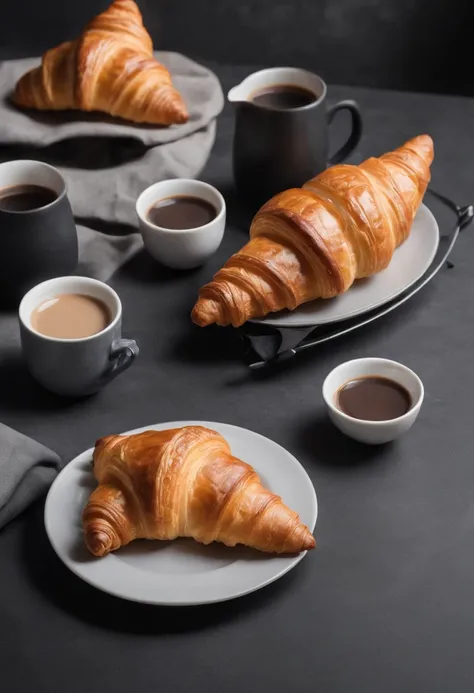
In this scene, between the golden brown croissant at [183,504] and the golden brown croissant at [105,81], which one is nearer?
the golden brown croissant at [183,504]

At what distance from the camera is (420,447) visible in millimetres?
1370

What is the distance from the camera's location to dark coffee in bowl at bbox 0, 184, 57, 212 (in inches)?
61.1

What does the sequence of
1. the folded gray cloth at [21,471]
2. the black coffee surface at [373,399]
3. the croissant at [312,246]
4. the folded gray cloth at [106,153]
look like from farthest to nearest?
the folded gray cloth at [106,153]
the croissant at [312,246]
the black coffee surface at [373,399]
the folded gray cloth at [21,471]

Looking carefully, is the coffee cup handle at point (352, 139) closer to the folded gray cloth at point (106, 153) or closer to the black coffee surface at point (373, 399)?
the folded gray cloth at point (106, 153)

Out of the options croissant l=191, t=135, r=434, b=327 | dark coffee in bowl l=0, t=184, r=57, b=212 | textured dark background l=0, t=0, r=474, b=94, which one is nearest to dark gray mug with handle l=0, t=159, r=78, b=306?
dark coffee in bowl l=0, t=184, r=57, b=212

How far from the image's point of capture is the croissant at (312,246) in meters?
1.46

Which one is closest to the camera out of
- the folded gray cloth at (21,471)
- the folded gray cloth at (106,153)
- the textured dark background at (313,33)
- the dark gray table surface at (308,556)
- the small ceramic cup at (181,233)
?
the dark gray table surface at (308,556)

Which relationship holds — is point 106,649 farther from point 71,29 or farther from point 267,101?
point 71,29

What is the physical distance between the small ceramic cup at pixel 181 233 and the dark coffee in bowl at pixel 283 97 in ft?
0.66

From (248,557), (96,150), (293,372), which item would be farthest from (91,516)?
(96,150)

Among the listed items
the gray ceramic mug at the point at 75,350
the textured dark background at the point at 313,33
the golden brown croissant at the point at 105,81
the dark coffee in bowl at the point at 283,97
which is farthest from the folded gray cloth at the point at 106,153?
the textured dark background at the point at 313,33

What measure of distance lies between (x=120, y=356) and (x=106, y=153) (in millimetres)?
548

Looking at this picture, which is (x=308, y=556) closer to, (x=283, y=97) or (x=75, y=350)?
(x=75, y=350)

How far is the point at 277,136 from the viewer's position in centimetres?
168
